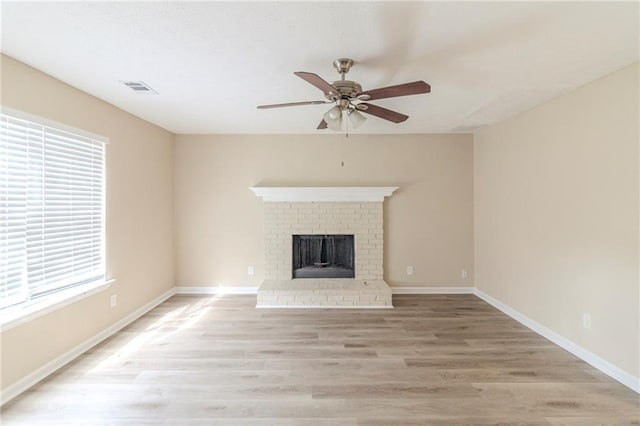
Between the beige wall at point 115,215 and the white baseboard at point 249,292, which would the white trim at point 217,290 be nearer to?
the white baseboard at point 249,292

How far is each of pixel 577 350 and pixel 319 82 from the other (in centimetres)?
325

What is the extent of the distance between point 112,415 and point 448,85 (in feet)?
11.9

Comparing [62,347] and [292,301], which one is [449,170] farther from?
[62,347]

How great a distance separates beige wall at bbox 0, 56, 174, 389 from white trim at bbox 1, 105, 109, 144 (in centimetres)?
4

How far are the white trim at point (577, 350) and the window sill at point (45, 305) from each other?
4.54 meters

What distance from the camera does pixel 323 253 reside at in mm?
4699

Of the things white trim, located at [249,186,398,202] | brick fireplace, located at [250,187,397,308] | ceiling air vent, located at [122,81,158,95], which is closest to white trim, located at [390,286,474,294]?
brick fireplace, located at [250,187,397,308]

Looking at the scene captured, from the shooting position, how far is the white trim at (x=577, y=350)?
2.29 metres

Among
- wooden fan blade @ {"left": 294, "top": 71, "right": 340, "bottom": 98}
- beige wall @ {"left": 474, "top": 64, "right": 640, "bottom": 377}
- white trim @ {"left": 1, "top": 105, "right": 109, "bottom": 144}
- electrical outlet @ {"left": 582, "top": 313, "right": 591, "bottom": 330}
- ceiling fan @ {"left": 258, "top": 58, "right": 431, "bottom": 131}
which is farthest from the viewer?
electrical outlet @ {"left": 582, "top": 313, "right": 591, "bottom": 330}

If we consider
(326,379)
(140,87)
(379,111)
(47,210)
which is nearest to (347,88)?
(379,111)

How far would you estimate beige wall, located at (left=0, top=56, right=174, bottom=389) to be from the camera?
7.37ft

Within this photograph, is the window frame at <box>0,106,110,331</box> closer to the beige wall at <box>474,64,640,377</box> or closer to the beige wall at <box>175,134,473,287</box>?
the beige wall at <box>175,134,473,287</box>

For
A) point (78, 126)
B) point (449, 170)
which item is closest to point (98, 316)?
point (78, 126)

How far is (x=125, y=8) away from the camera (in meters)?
1.62
